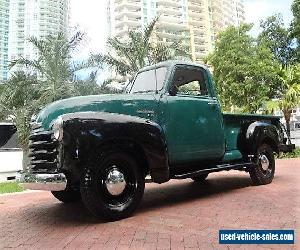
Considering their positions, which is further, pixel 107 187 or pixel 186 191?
pixel 186 191

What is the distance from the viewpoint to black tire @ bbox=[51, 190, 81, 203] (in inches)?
256

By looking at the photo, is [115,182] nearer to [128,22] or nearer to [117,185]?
[117,185]

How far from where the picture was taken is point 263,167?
7945mm

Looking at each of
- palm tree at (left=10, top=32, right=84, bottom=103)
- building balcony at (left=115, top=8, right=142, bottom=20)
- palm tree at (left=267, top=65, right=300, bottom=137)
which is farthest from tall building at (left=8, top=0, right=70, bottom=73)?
building balcony at (left=115, top=8, right=142, bottom=20)

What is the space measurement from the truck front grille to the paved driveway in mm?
783

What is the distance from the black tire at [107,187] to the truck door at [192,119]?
0.88 m

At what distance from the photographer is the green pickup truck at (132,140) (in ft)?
15.7

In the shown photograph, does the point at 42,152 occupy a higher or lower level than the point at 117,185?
higher

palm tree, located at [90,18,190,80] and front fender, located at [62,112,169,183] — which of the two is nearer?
front fender, located at [62,112,169,183]

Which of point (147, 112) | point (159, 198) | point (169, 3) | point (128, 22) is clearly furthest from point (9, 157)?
point (169, 3)

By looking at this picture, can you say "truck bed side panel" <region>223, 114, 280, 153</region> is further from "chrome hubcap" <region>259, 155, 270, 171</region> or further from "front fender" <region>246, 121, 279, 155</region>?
"chrome hubcap" <region>259, 155, 270, 171</region>

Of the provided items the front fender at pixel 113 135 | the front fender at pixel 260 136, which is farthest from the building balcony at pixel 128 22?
the front fender at pixel 113 135

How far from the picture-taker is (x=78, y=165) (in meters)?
4.74

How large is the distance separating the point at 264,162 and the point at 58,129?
15.7 feet
